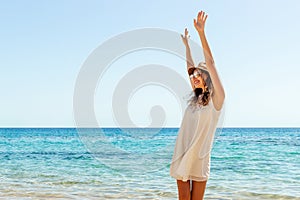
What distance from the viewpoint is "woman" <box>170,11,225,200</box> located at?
3350mm

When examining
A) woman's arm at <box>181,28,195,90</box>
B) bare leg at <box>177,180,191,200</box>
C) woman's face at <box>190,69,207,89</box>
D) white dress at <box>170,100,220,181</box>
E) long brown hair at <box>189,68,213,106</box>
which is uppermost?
woman's arm at <box>181,28,195,90</box>

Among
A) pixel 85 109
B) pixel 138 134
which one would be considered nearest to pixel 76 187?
pixel 138 134

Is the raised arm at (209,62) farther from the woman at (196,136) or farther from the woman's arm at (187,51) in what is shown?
the woman's arm at (187,51)

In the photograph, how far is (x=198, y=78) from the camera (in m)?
3.36

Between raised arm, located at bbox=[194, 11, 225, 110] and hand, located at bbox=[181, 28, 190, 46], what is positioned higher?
hand, located at bbox=[181, 28, 190, 46]

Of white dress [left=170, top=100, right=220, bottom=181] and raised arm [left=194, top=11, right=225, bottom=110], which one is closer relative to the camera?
raised arm [left=194, top=11, right=225, bottom=110]

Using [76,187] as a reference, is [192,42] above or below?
above

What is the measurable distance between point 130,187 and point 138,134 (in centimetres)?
453

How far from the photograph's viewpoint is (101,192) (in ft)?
27.7

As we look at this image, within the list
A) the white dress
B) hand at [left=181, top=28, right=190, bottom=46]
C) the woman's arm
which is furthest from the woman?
hand at [left=181, top=28, right=190, bottom=46]

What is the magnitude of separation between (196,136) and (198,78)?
47 centimetres

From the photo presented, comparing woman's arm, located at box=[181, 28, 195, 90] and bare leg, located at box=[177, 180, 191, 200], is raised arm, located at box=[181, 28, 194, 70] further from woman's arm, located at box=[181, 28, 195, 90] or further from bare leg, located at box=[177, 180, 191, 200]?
bare leg, located at box=[177, 180, 191, 200]

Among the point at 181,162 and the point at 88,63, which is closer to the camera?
the point at 181,162

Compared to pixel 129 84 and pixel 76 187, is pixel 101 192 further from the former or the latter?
pixel 129 84
